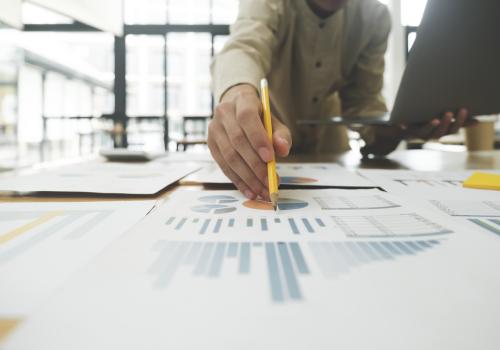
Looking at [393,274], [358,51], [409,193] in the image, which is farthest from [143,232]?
[358,51]

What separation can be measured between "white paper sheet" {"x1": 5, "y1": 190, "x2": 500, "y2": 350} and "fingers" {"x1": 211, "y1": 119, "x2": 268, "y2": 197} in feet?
0.33

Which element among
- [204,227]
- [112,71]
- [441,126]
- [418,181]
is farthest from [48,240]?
[112,71]

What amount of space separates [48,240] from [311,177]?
374 mm

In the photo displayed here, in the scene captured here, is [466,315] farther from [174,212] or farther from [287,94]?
[287,94]

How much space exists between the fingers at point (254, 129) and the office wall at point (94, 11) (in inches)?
60.9

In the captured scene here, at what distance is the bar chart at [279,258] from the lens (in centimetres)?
17

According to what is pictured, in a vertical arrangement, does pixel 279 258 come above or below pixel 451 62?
below

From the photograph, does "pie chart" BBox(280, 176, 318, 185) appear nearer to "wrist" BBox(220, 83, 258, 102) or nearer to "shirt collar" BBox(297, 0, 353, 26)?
"wrist" BBox(220, 83, 258, 102)

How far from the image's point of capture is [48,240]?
0.24 meters

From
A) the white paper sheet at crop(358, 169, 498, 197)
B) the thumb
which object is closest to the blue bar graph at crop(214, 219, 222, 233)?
the thumb

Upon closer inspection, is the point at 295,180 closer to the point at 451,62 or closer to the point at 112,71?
the point at 451,62

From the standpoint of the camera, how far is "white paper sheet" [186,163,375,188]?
1.52 feet

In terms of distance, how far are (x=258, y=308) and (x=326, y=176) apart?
1.35ft

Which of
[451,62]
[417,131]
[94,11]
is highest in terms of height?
[94,11]
